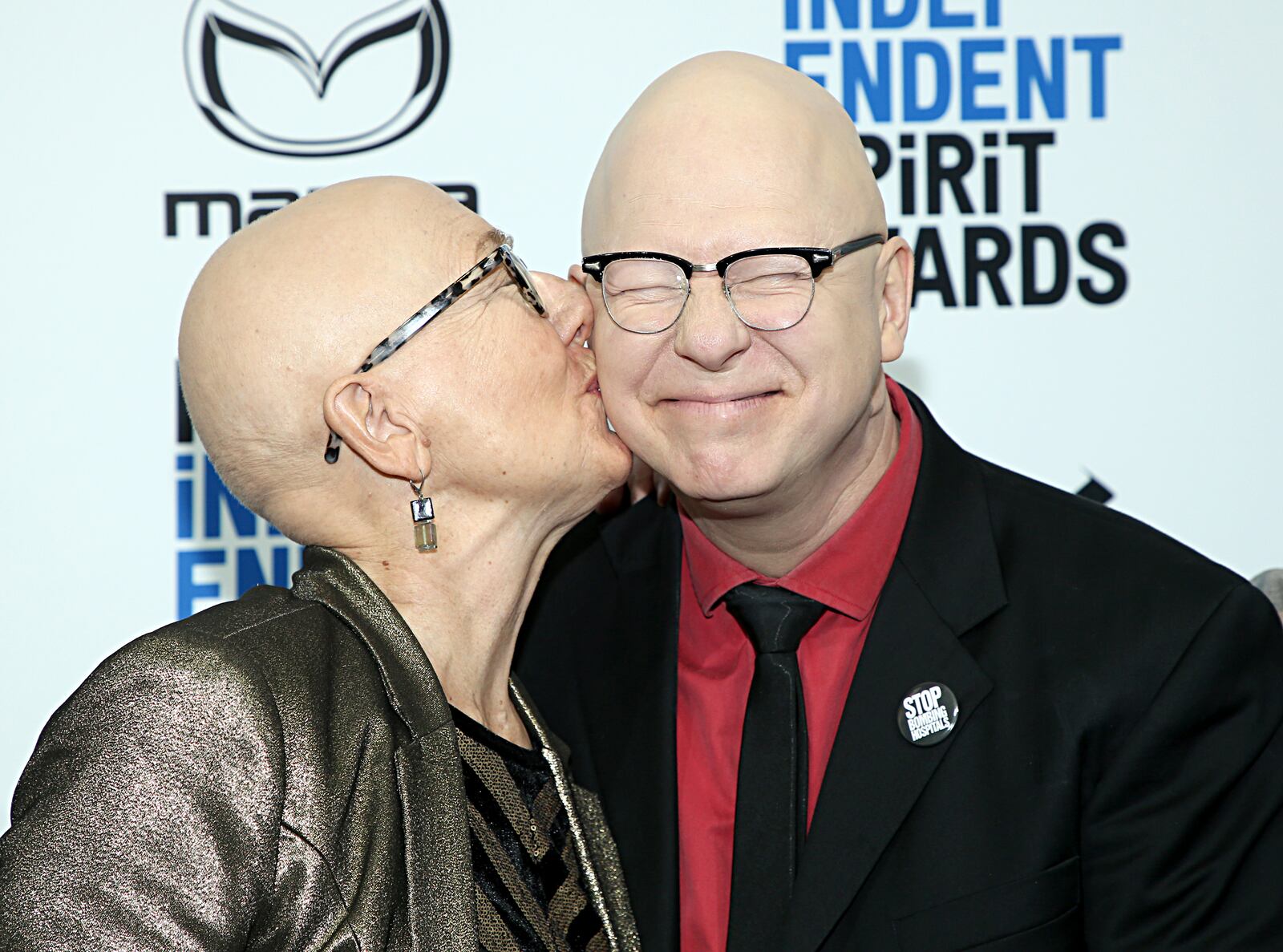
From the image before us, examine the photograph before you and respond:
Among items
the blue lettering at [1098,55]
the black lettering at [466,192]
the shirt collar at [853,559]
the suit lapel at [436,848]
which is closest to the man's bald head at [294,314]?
the suit lapel at [436,848]

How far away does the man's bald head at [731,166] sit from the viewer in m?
1.87

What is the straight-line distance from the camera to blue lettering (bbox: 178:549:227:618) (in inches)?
116

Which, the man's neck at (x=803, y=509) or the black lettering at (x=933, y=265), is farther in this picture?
the black lettering at (x=933, y=265)

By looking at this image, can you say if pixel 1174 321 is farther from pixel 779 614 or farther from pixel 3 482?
pixel 3 482

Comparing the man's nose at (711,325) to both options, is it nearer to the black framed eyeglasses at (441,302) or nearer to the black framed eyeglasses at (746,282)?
the black framed eyeglasses at (746,282)

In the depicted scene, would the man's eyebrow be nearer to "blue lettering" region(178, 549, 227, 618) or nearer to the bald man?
the bald man

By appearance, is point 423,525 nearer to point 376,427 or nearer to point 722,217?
point 376,427

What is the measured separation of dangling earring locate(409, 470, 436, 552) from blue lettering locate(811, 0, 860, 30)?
64.2 inches

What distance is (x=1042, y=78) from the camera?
9.63 ft

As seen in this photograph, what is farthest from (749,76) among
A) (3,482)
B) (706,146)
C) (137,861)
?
(3,482)

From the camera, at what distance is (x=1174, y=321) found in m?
2.92

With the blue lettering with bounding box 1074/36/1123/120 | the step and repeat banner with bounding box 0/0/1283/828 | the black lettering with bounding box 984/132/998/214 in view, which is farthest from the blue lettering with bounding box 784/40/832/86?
the blue lettering with bounding box 1074/36/1123/120

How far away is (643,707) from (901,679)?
412 mm

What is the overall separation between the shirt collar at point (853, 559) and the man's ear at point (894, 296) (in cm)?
16
